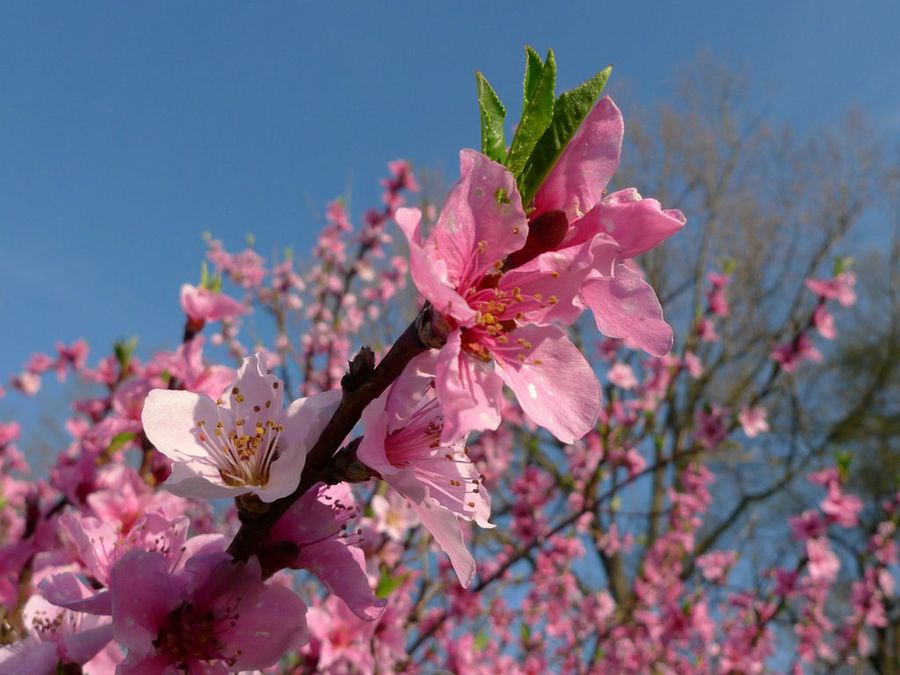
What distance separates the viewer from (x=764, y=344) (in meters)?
10.9

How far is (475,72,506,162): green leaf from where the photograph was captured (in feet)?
2.91

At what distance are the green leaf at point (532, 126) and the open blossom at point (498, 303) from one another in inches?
2.8

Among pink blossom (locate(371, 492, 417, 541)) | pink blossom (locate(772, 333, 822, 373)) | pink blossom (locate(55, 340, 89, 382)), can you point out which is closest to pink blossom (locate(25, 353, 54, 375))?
pink blossom (locate(55, 340, 89, 382))

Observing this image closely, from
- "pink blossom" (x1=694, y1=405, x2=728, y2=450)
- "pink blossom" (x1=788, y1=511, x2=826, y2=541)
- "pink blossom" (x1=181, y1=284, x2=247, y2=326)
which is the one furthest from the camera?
"pink blossom" (x1=694, y1=405, x2=728, y2=450)

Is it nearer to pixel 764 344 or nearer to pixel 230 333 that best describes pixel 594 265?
pixel 230 333

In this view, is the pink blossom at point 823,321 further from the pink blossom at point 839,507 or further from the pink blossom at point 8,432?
the pink blossom at point 8,432

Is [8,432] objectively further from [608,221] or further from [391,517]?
[608,221]

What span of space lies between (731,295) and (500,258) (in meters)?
11.3

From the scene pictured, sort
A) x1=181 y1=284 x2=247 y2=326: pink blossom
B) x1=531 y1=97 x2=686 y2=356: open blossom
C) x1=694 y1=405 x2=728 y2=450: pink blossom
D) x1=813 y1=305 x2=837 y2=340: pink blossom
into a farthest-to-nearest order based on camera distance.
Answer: x1=694 y1=405 x2=728 y2=450: pink blossom
x1=813 y1=305 x2=837 y2=340: pink blossom
x1=181 y1=284 x2=247 y2=326: pink blossom
x1=531 y1=97 x2=686 y2=356: open blossom

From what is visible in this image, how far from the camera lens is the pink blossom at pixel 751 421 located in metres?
4.87

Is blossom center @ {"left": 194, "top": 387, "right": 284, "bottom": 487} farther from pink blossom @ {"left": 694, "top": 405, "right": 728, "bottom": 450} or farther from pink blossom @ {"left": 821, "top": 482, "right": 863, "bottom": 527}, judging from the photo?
pink blossom @ {"left": 694, "top": 405, "right": 728, "bottom": 450}

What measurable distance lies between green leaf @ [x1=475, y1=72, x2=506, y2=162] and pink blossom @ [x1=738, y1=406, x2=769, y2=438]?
4357mm

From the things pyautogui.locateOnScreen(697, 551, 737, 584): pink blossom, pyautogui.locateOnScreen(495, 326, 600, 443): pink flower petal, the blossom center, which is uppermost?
the blossom center

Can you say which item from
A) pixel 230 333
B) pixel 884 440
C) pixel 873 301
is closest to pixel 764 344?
pixel 884 440
